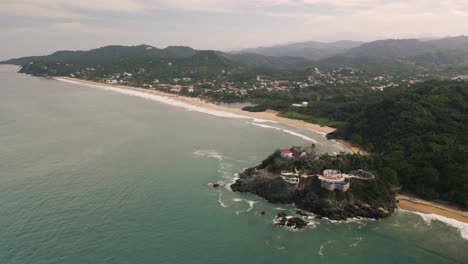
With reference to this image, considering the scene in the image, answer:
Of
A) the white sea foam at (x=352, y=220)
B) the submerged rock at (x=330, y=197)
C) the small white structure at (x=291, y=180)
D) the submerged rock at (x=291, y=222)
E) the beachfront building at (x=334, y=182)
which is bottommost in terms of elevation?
the white sea foam at (x=352, y=220)

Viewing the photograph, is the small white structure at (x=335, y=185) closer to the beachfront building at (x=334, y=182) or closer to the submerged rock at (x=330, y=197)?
the beachfront building at (x=334, y=182)

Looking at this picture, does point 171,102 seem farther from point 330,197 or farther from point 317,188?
point 330,197

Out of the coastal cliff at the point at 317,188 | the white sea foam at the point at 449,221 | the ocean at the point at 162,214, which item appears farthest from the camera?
the coastal cliff at the point at 317,188

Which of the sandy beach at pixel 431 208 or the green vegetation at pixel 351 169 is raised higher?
the green vegetation at pixel 351 169

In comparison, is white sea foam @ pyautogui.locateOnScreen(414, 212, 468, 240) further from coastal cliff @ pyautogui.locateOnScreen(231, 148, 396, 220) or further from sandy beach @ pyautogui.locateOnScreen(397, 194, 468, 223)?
coastal cliff @ pyautogui.locateOnScreen(231, 148, 396, 220)

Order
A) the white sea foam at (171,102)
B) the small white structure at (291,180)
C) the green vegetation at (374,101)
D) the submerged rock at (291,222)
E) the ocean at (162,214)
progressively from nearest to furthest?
the ocean at (162,214)
the submerged rock at (291,222)
the small white structure at (291,180)
the green vegetation at (374,101)
the white sea foam at (171,102)

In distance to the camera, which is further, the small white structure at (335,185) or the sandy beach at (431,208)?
the small white structure at (335,185)

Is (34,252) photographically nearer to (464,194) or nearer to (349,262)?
(349,262)

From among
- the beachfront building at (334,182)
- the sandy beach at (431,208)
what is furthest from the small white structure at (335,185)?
the sandy beach at (431,208)

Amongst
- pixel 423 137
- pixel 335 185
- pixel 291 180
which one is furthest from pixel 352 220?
pixel 423 137
